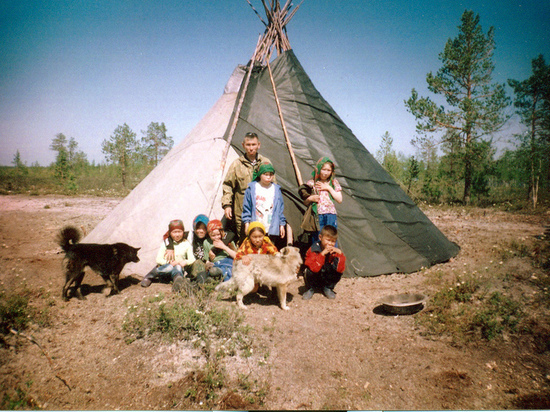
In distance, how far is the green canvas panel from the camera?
463 cm

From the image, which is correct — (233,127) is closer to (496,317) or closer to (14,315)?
(14,315)

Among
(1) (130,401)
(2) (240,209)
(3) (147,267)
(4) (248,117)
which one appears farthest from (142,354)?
(4) (248,117)

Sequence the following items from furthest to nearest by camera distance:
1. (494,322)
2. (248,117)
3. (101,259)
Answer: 1. (248,117)
2. (101,259)
3. (494,322)

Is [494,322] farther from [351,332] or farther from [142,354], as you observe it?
[142,354]

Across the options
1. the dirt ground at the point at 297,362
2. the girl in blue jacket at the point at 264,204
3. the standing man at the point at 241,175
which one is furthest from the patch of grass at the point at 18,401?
the standing man at the point at 241,175

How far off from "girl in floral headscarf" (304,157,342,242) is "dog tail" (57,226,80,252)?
10.0ft

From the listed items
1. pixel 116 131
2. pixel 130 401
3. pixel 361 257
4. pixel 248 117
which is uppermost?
pixel 116 131

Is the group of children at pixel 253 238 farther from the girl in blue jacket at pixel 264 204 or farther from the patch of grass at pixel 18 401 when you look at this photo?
the patch of grass at pixel 18 401

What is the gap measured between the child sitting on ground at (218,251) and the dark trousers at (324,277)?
3.77 ft

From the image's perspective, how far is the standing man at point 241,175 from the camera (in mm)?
4184

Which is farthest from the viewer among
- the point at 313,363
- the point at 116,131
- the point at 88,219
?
the point at 116,131

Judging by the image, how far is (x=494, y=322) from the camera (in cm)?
295

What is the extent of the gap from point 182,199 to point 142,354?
2.59m

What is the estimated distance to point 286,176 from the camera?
487 cm
